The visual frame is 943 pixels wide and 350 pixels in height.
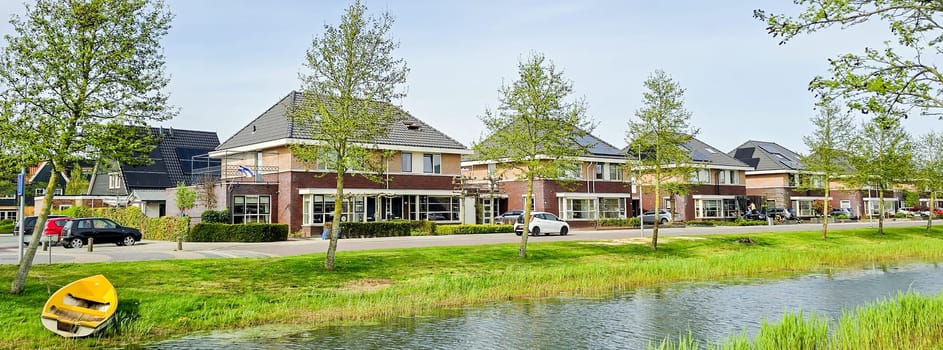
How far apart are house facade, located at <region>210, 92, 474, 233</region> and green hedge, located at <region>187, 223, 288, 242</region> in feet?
12.0

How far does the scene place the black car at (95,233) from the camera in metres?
29.8

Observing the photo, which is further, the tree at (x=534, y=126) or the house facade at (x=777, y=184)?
the house facade at (x=777, y=184)

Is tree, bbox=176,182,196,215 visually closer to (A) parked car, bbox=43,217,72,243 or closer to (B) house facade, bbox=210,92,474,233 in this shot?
(B) house facade, bbox=210,92,474,233

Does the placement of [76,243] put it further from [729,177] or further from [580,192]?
[729,177]

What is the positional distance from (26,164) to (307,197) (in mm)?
24095

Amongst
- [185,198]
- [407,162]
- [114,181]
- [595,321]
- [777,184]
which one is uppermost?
[407,162]

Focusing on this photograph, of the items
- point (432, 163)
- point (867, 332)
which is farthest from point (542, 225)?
point (867, 332)

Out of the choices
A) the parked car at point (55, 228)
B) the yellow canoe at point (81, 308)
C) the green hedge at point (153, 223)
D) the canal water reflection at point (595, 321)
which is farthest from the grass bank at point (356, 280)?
the green hedge at point (153, 223)

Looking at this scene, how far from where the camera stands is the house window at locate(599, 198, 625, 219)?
53.8 m

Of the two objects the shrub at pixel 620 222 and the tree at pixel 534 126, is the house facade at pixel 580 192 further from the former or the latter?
the tree at pixel 534 126

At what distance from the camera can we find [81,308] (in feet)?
44.7

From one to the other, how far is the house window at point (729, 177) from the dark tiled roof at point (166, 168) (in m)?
43.9

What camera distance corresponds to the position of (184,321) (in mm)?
14430

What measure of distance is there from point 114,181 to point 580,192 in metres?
37.3
